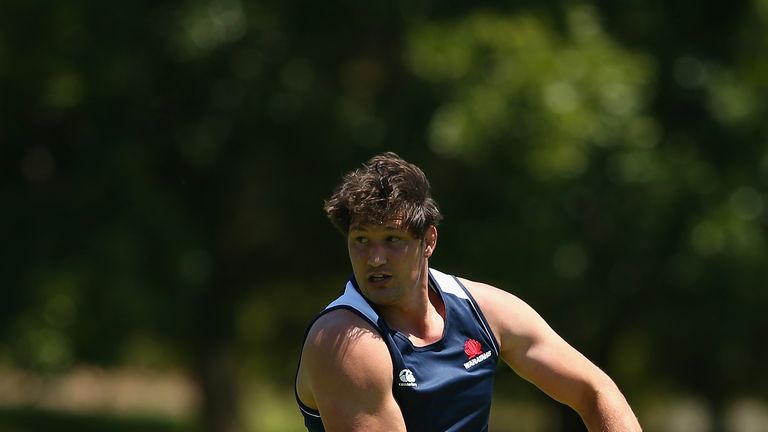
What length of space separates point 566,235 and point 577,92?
2153 millimetres

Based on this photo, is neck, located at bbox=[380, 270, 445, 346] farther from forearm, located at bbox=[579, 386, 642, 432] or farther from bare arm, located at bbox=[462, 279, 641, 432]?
forearm, located at bbox=[579, 386, 642, 432]

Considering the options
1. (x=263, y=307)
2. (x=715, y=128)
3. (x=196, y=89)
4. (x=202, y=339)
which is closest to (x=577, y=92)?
(x=715, y=128)

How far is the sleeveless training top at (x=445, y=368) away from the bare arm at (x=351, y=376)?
0.07 metres

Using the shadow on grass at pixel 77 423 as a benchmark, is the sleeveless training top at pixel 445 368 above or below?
above

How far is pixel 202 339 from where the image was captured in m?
17.8

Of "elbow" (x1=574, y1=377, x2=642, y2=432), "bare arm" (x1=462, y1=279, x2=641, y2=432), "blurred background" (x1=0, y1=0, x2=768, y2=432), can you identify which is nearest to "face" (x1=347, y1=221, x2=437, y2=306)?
"bare arm" (x1=462, y1=279, x2=641, y2=432)

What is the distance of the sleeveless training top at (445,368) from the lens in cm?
509

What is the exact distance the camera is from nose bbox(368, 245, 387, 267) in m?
5.09

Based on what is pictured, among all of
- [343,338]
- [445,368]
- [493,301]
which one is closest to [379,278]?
[343,338]

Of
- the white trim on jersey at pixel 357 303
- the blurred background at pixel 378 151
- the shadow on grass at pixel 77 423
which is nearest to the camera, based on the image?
the white trim on jersey at pixel 357 303

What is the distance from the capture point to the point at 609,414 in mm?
5457

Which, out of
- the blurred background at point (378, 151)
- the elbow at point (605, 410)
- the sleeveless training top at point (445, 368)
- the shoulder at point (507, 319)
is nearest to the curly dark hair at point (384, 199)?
the sleeveless training top at point (445, 368)

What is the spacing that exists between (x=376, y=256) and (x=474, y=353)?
55 centimetres

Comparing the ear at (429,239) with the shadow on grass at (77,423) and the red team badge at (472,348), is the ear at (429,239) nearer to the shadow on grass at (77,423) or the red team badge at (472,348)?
the red team badge at (472,348)
